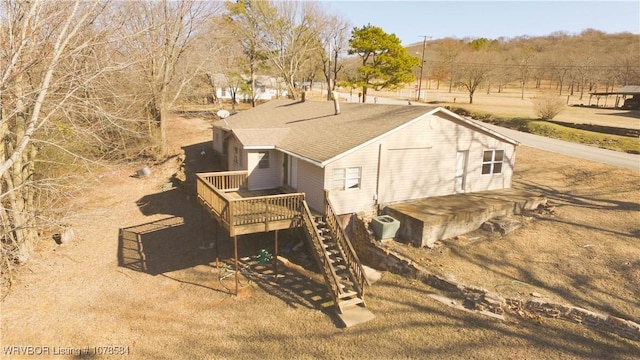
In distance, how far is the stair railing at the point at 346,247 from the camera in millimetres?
12805

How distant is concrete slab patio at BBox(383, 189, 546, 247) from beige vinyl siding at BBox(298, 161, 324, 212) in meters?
2.97

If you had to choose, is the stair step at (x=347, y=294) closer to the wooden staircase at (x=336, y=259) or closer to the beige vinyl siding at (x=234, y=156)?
the wooden staircase at (x=336, y=259)

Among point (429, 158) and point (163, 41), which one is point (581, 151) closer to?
point (429, 158)

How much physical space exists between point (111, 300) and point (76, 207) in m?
10.2

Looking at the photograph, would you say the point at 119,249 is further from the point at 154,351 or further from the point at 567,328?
the point at 567,328

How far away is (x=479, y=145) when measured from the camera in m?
18.2

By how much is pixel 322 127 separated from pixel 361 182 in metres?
4.54

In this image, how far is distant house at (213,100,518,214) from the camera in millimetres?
15398

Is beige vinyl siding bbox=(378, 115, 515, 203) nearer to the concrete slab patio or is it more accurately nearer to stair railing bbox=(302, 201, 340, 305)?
the concrete slab patio

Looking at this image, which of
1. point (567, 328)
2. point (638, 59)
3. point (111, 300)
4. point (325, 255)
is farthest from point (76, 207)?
point (638, 59)

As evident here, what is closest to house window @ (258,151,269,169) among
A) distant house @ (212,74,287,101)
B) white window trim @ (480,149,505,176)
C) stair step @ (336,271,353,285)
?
stair step @ (336,271,353,285)

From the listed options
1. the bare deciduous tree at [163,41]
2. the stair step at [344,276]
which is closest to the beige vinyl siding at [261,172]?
the stair step at [344,276]

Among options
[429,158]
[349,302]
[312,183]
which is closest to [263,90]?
[429,158]

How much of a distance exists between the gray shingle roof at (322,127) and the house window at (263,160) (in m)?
0.59
